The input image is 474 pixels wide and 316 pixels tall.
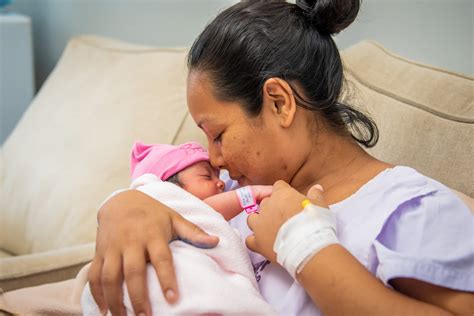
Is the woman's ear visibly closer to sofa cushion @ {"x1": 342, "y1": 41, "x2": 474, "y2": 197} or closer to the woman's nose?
the woman's nose

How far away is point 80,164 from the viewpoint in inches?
79.0

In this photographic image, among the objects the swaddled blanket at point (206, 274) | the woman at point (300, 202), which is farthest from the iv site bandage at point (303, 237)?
the swaddled blanket at point (206, 274)

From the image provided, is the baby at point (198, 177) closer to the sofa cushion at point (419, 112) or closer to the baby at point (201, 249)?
the baby at point (201, 249)

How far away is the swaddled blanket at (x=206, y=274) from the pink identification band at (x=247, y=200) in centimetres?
7

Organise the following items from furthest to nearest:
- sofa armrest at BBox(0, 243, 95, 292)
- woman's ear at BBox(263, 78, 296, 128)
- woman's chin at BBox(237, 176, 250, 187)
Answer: sofa armrest at BBox(0, 243, 95, 292) → woman's chin at BBox(237, 176, 250, 187) → woman's ear at BBox(263, 78, 296, 128)

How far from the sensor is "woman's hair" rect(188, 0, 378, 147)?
110 cm

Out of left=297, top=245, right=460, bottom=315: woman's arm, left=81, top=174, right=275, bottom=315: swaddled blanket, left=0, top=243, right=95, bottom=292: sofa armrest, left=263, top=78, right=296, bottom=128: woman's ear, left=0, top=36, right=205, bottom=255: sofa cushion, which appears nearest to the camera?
left=297, top=245, right=460, bottom=315: woman's arm

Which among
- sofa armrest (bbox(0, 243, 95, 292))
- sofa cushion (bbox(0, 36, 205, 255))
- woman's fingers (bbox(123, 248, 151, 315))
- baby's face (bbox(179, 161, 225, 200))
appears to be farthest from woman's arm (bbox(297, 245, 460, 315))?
sofa cushion (bbox(0, 36, 205, 255))

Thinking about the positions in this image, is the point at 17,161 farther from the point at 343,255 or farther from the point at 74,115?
the point at 343,255

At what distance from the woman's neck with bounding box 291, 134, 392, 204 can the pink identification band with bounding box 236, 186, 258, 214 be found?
0.27 feet

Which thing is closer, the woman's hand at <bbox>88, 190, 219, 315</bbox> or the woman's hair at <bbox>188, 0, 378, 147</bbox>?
the woman's hand at <bbox>88, 190, 219, 315</bbox>

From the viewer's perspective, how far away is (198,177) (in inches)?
48.9

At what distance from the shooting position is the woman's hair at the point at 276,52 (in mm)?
1097

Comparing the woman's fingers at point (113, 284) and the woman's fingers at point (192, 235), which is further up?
the woman's fingers at point (192, 235)
